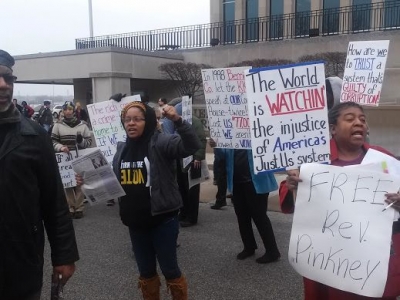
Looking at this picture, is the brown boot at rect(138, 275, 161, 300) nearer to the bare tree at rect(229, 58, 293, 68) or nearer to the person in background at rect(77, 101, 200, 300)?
the person in background at rect(77, 101, 200, 300)

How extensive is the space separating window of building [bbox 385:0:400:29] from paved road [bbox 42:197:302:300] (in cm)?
1473

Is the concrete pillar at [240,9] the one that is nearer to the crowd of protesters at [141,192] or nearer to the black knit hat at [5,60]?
the crowd of protesters at [141,192]

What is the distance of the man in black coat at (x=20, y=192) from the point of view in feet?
7.59

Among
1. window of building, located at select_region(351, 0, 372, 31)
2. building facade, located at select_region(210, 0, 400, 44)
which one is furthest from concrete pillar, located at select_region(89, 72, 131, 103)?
window of building, located at select_region(351, 0, 372, 31)

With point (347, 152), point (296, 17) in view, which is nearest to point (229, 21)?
point (296, 17)

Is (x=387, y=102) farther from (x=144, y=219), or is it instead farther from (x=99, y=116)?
(x=144, y=219)

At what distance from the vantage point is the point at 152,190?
3.57 metres

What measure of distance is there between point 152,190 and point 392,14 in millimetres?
18110

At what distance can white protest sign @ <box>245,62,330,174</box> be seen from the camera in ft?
10.1

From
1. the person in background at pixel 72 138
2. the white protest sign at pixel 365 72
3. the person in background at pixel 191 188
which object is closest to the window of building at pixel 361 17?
the white protest sign at pixel 365 72

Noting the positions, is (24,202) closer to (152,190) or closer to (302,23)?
(152,190)

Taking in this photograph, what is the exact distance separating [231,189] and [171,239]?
5.58ft

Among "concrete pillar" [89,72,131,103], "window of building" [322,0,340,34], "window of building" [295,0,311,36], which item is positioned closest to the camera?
"concrete pillar" [89,72,131,103]

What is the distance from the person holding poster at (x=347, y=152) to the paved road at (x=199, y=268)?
1658 mm
